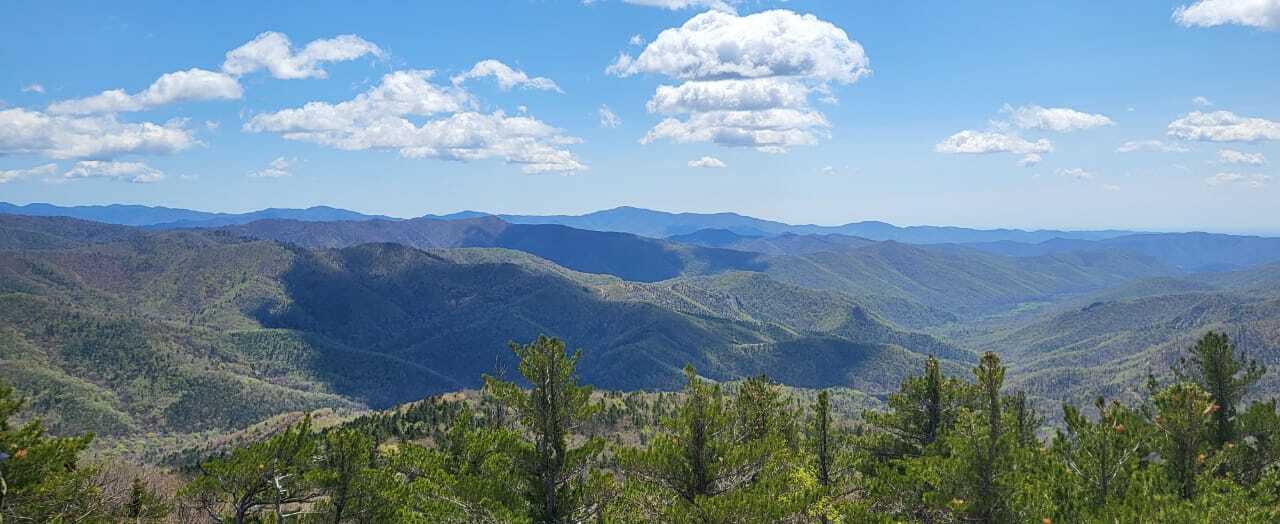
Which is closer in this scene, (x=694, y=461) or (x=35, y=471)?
(x=35, y=471)

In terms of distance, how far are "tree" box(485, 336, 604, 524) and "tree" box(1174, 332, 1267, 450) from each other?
36.2 metres

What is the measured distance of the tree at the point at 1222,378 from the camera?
126 ft

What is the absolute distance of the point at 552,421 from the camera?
25.5 metres

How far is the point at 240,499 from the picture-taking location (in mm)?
29328

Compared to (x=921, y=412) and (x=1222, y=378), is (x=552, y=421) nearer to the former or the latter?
(x=921, y=412)

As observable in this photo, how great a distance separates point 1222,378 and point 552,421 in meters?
39.3

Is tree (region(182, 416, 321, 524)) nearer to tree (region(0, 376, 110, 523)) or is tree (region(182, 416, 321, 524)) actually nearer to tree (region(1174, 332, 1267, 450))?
tree (region(0, 376, 110, 523))

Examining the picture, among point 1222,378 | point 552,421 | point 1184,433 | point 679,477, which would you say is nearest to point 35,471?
point 552,421

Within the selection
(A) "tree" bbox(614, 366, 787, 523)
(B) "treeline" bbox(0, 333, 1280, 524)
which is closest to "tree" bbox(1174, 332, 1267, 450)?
(B) "treeline" bbox(0, 333, 1280, 524)

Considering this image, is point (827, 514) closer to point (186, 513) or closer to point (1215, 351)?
point (1215, 351)

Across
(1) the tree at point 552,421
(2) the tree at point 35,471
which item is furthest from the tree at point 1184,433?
(2) the tree at point 35,471

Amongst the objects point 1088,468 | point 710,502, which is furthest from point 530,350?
point 1088,468

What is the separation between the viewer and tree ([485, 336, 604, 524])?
993 inches

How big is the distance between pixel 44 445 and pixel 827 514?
26953 mm
